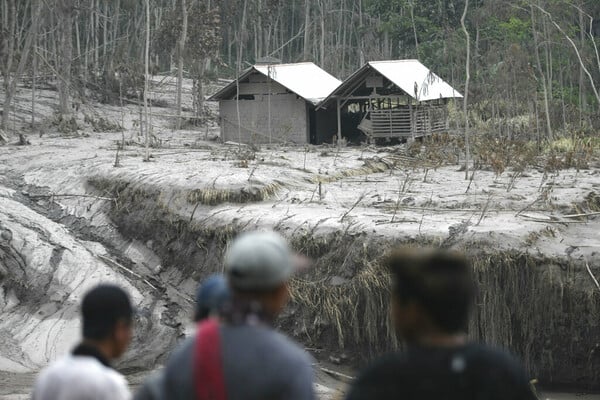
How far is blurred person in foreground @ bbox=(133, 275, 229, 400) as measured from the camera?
376 centimetres

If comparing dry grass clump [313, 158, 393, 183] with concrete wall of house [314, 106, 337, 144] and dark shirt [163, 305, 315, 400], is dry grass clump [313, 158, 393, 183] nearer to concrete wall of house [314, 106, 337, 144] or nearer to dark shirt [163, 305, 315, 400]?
concrete wall of house [314, 106, 337, 144]

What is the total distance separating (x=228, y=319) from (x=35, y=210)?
18727mm

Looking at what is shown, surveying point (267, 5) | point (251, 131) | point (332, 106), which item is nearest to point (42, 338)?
point (251, 131)

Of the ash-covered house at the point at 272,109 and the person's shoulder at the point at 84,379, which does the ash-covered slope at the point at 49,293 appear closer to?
the ash-covered house at the point at 272,109

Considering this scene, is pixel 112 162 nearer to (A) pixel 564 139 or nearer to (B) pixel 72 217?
(B) pixel 72 217

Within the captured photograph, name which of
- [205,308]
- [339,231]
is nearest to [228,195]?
[339,231]

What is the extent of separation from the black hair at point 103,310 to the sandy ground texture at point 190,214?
1105 cm

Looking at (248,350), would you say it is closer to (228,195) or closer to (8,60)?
(228,195)

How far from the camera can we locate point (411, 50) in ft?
159

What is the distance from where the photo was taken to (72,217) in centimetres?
2159

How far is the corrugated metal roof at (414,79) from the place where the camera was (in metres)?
30.7

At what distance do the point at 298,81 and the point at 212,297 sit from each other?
1168 inches

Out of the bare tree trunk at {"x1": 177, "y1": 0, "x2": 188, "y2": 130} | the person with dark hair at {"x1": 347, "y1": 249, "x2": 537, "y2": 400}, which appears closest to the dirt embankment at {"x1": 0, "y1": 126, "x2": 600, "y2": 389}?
the bare tree trunk at {"x1": 177, "y1": 0, "x2": 188, "y2": 130}

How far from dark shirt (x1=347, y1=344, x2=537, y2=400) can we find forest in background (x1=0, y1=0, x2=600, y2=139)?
76.2 ft
